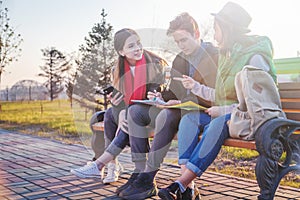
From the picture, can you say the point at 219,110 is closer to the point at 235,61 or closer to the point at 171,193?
the point at 235,61

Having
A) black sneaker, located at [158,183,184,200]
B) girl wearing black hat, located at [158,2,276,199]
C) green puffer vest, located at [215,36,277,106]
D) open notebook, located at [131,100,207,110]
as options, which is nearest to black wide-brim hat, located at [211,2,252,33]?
girl wearing black hat, located at [158,2,276,199]

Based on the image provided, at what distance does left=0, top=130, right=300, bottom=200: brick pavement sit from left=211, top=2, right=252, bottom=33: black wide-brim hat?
1161 millimetres

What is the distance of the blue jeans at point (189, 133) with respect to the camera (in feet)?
8.34

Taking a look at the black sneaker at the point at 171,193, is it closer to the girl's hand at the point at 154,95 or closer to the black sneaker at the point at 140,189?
the black sneaker at the point at 140,189

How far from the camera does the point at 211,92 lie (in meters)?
2.66

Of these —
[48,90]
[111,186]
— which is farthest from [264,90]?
[48,90]

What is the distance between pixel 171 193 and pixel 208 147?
322 mm

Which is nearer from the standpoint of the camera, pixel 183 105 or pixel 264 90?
pixel 264 90

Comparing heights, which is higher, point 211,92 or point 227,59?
point 227,59

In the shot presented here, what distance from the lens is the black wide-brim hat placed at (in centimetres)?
255

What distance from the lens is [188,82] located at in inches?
106

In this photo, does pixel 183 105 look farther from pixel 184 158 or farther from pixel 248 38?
pixel 248 38

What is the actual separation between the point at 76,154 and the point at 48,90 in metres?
19.8

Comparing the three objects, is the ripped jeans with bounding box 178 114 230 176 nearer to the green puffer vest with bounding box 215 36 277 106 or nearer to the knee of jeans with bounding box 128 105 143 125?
the green puffer vest with bounding box 215 36 277 106
